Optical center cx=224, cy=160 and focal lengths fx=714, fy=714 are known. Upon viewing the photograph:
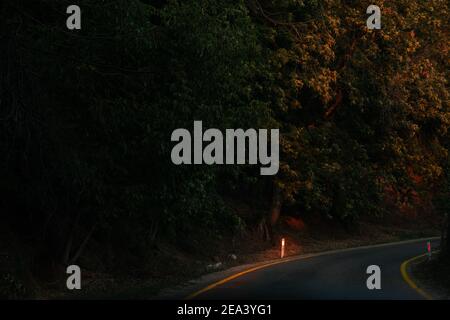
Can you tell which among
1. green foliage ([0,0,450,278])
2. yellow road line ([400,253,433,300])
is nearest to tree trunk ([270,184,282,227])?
green foliage ([0,0,450,278])

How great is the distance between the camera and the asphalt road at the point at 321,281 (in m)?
15.8

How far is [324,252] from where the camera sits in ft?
100

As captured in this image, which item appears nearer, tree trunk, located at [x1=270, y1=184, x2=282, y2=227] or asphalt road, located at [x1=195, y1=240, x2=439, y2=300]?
asphalt road, located at [x1=195, y1=240, x2=439, y2=300]

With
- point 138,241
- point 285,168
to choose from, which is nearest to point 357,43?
point 285,168

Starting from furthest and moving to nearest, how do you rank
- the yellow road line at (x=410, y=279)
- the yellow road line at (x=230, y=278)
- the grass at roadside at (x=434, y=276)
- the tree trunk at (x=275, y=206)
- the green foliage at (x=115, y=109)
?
the tree trunk at (x=275, y=206) < the grass at roadside at (x=434, y=276) < the yellow road line at (x=410, y=279) < the yellow road line at (x=230, y=278) < the green foliage at (x=115, y=109)

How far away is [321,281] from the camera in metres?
18.8

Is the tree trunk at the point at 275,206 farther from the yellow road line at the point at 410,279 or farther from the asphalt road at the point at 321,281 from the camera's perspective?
the yellow road line at the point at 410,279

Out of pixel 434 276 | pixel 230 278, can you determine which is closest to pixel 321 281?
pixel 230 278

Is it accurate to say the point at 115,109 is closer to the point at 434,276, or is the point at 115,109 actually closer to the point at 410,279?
the point at 410,279

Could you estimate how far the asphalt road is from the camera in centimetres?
1580

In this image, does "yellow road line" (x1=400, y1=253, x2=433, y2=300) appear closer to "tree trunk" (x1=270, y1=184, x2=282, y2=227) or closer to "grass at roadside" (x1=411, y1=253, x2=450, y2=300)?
"grass at roadside" (x1=411, y1=253, x2=450, y2=300)

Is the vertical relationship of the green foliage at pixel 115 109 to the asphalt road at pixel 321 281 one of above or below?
above

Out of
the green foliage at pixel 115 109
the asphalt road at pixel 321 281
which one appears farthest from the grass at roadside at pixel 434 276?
the green foliage at pixel 115 109
